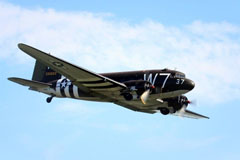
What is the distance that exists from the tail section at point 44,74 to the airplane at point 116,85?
0.88m

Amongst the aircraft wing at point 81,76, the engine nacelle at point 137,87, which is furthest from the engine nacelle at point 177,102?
the aircraft wing at point 81,76

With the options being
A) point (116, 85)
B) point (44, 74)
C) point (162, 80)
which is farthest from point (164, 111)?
point (44, 74)

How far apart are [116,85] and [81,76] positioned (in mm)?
2682

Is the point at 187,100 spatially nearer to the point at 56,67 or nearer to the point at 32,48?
the point at 56,67

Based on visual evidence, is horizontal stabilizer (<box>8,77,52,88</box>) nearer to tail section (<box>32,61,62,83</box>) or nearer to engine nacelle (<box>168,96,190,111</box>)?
tail section (<box>32,61,62,83</box>)

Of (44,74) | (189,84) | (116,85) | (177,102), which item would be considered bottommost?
(116,85)

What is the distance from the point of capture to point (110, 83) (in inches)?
1260

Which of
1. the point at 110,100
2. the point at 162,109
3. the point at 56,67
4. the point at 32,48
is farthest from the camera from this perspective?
the point at 162,109

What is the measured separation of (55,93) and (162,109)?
9155 millimetres

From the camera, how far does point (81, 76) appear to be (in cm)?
3222

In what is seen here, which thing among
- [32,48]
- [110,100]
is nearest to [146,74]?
[110,100]

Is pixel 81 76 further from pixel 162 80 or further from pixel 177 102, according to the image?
pixel 177 102

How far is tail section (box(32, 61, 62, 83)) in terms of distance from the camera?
3733 centimetres

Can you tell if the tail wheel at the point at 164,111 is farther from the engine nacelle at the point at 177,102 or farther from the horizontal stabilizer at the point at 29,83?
the horizontal stabilizer at the point at 29,83
